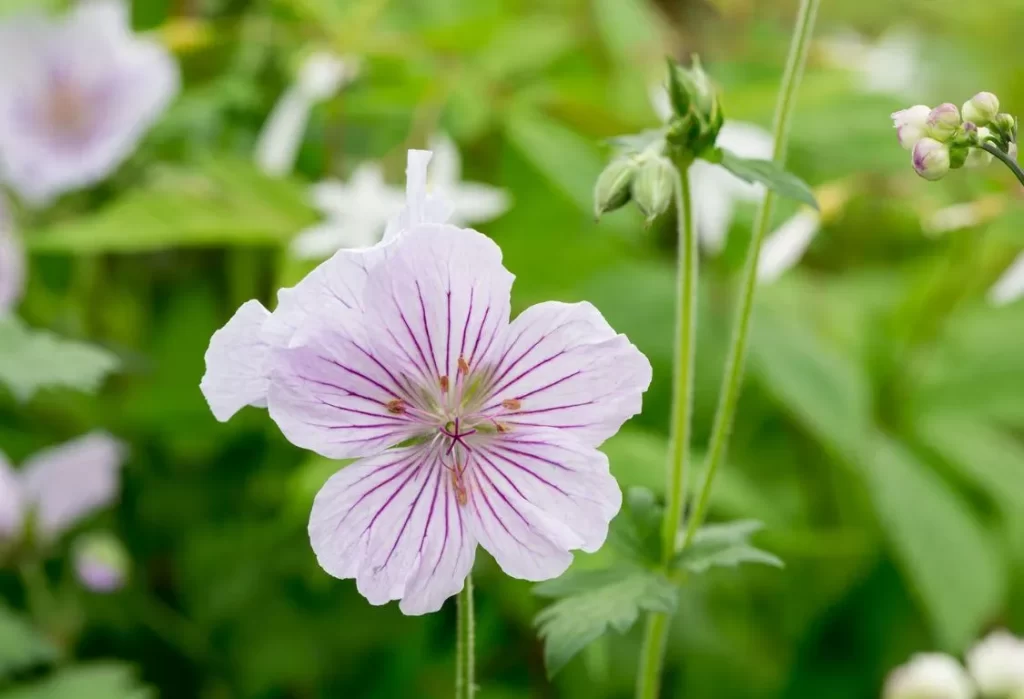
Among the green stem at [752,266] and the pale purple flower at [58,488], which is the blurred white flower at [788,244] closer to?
the green stem at [752,266]

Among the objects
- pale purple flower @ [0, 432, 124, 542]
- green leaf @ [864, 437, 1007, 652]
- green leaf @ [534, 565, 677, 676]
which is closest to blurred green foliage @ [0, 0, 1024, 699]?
green leaf @ [864, 437, 1007, 652]

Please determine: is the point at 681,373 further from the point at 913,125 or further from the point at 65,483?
the point at 65,483

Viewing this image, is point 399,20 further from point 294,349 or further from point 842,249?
point 294,349

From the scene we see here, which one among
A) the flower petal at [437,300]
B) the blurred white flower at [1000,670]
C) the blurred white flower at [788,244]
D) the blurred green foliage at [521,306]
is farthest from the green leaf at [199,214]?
the blurred white flower at [1000,670]

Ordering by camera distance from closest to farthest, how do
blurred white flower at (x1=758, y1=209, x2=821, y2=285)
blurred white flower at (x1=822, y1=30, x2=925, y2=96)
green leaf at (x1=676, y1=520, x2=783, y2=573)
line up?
green leaf at (x1=676, y1=520, x2=783, y2=573) → blurred white flower at (x1=758, y1=209, x2=821, y2=285) → blurred white flower at (x1=822, y1=30, x2=925, y2=96)

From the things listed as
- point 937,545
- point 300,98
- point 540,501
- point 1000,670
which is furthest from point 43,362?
point 937,545

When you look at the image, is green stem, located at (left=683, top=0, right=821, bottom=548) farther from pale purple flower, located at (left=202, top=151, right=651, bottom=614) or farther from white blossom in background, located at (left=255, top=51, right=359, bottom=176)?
white blossom in background, located at (left=255, top=51, right=359, bottom=176)
